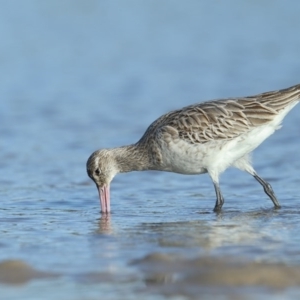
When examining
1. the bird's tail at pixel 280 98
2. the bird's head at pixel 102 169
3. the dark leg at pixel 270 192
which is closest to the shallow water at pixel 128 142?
the dark leg at pixel 270 192

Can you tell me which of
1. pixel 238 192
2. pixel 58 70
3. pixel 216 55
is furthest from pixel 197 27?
pixel 238 192

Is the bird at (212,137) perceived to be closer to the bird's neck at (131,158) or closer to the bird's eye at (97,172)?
the bird's eye at (97,172)

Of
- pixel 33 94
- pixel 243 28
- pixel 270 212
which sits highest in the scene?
pixel 243 28

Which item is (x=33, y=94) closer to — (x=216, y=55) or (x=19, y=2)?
(x=216, y=55)

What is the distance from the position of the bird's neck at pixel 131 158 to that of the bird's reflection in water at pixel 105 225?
121cm

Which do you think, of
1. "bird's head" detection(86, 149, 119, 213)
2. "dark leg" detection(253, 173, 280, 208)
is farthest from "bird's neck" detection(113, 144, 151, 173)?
"dark leg" detection(253, 173, 280, 208)

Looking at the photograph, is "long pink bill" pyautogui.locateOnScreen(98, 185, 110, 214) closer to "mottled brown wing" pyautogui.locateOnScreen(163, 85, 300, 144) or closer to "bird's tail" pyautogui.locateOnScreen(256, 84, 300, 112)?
"mottled brown wing" pyautogui.locateOnScreen(163, 85, 300, 144)

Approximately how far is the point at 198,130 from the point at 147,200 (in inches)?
48.8

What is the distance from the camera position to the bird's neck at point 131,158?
41.6ft

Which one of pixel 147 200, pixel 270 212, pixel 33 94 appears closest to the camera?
pixel 270 212

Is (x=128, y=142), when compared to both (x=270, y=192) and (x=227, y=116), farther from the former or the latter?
(x=270, y=192)

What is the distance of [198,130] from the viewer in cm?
1216

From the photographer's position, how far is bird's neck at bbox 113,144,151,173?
12688mm

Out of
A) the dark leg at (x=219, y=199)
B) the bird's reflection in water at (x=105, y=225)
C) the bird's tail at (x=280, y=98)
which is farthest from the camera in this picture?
the bird's tail at (x=280, y=98)
